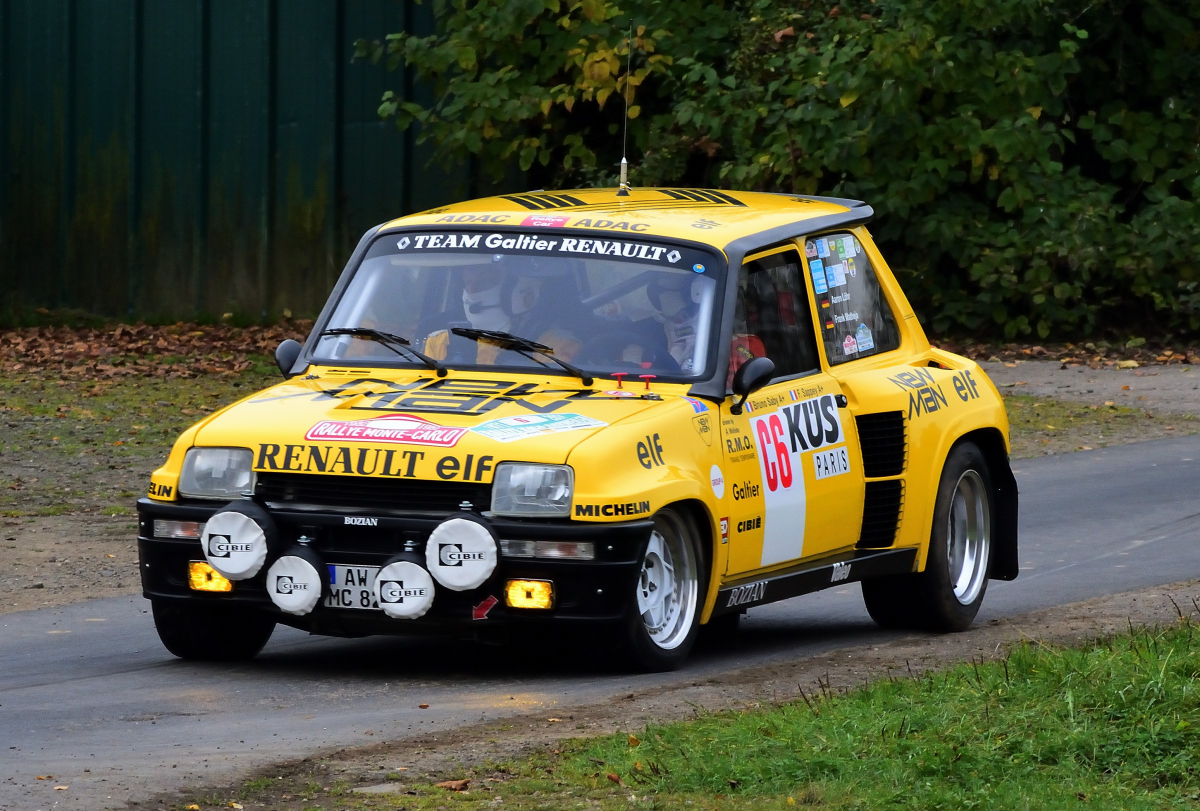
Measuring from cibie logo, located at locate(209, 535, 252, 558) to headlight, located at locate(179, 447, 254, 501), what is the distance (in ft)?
0.56

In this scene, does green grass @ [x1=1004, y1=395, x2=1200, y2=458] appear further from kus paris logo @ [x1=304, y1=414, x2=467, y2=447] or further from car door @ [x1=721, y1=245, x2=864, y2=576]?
kus paris logo @ [x1=304, y1=414, x2=467, y2=447]

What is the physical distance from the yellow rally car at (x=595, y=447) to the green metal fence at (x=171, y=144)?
38.7 feet

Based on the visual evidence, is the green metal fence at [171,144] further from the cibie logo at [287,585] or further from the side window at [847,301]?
the cibie logo at [287,585]

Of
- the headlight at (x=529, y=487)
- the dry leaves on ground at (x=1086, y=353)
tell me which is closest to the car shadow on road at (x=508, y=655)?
the headlight at (x=529, y=487)

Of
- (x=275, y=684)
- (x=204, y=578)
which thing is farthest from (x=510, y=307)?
(x=275, y=684)

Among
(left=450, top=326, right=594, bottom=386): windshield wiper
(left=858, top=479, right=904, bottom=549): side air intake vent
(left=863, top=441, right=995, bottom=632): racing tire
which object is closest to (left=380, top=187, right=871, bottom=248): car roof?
(left=450, top=326, right=594, bottom=386): windshield wiper

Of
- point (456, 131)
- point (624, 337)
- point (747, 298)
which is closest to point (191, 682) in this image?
point (624, 337)

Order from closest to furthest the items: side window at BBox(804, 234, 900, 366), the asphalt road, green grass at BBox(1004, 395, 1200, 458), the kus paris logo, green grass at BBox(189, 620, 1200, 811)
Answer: green grass at BBox(189, 620, 1200, 811) < the asphalt road < the kus paris logo < side window at BBox(804, 234, 900, 366) < green grass at BBox(1004, 395, 1200, 458)

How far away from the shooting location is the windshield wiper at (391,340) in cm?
809

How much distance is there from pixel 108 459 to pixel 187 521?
20.7ft

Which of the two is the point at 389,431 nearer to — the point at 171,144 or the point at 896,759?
the point at 896,759

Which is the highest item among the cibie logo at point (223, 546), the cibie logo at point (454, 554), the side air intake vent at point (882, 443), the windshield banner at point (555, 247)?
the windshield banner at point (555, 247)

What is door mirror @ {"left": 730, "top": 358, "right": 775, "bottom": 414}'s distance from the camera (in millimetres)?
7898

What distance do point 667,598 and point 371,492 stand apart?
1132 mm
